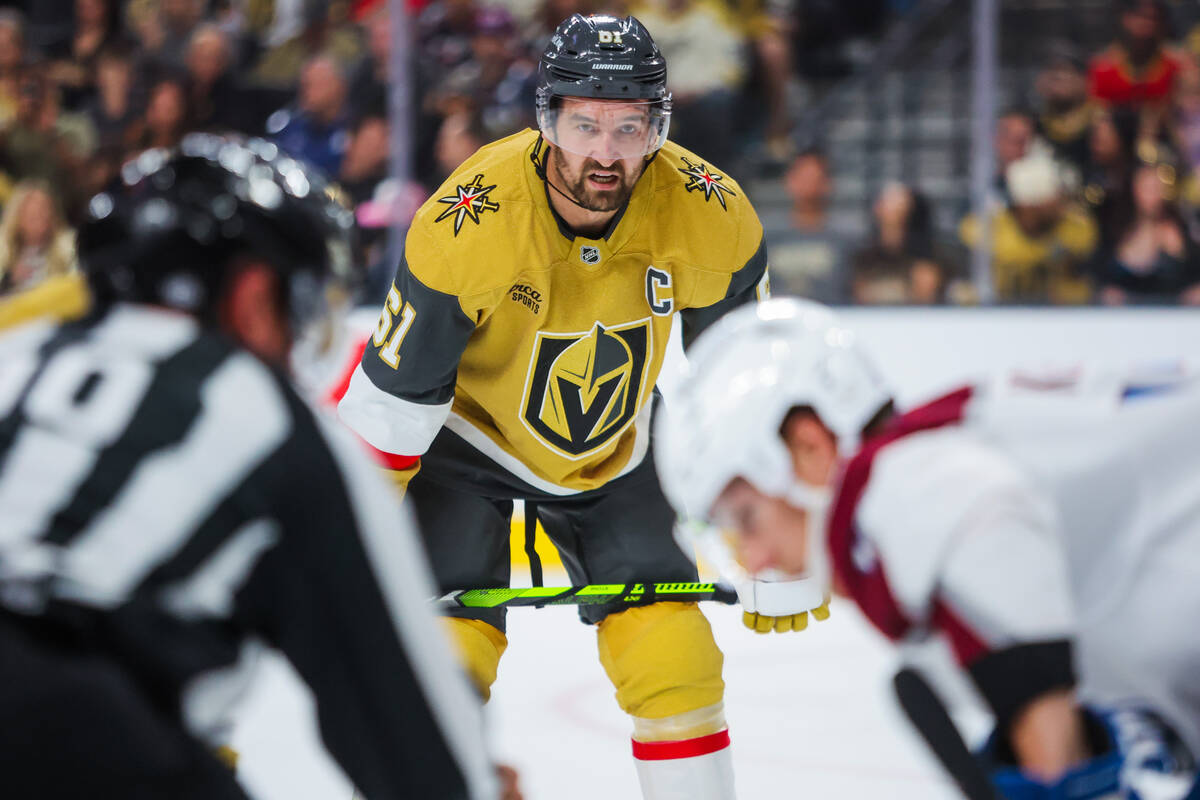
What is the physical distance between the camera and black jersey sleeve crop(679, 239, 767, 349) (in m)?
2.42

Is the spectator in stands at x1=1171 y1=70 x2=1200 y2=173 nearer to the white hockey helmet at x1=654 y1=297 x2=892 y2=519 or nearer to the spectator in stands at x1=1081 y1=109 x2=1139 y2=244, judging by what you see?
the spectator in stands at x1=1081 y1=109 x2=1139 y2=244

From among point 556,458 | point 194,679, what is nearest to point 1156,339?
point 556,458

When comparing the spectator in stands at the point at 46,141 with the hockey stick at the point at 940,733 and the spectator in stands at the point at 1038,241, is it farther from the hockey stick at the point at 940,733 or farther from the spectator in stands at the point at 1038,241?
the hockey stick at the point at 940,733

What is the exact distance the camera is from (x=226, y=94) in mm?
5820

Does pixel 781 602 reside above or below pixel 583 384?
below

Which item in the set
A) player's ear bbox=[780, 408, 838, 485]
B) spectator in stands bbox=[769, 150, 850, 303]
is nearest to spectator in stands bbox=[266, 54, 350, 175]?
spectator in stands bbox=[769, 150, 850, 303]

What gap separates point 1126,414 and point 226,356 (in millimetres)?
798

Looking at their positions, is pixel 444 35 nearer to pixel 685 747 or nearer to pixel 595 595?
pixel 595 595

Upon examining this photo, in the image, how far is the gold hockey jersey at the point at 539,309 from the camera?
2.23m

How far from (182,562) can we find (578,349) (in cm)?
120

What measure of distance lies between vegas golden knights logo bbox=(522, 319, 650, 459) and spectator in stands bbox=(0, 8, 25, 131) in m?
4.41

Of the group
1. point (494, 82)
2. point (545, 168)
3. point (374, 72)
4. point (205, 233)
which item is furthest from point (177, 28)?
point (205, 233)

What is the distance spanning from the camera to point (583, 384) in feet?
7.74

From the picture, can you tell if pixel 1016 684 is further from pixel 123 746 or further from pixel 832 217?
pixel 832 217
